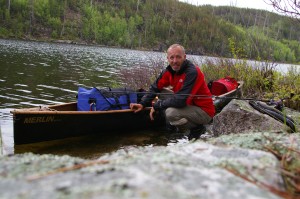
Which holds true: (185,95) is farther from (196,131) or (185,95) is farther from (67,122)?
(67,122)

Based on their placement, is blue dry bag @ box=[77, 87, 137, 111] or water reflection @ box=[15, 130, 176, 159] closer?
water reflection @ box=[15, 130, 176, 159]

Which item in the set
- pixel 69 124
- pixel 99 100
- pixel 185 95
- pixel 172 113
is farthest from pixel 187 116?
pixel 69 124

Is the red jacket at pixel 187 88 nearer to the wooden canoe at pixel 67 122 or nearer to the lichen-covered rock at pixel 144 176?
the wooden canoe at pixel 67 122

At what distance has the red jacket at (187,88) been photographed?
558 cm

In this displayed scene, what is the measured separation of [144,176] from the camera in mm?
1531

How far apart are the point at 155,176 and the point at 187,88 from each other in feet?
13.5

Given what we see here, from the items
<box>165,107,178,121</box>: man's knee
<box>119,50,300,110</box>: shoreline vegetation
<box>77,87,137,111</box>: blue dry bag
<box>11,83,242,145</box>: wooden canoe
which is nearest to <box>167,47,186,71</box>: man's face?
<box>165,107,178,121</box>: man's knee

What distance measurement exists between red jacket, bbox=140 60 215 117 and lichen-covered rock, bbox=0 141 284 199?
3.54 m

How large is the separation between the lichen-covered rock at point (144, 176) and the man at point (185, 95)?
11.7ft

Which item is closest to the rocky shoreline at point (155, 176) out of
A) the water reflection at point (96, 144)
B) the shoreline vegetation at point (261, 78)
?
the water reflection at point (96, 144)

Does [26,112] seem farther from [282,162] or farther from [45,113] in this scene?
[282,162]

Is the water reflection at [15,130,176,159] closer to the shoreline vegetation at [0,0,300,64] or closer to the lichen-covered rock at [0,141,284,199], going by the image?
the lichen-covered rock at [0,141,284,199]

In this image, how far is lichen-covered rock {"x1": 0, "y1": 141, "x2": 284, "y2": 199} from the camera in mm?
1354

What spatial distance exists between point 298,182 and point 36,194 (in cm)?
141
